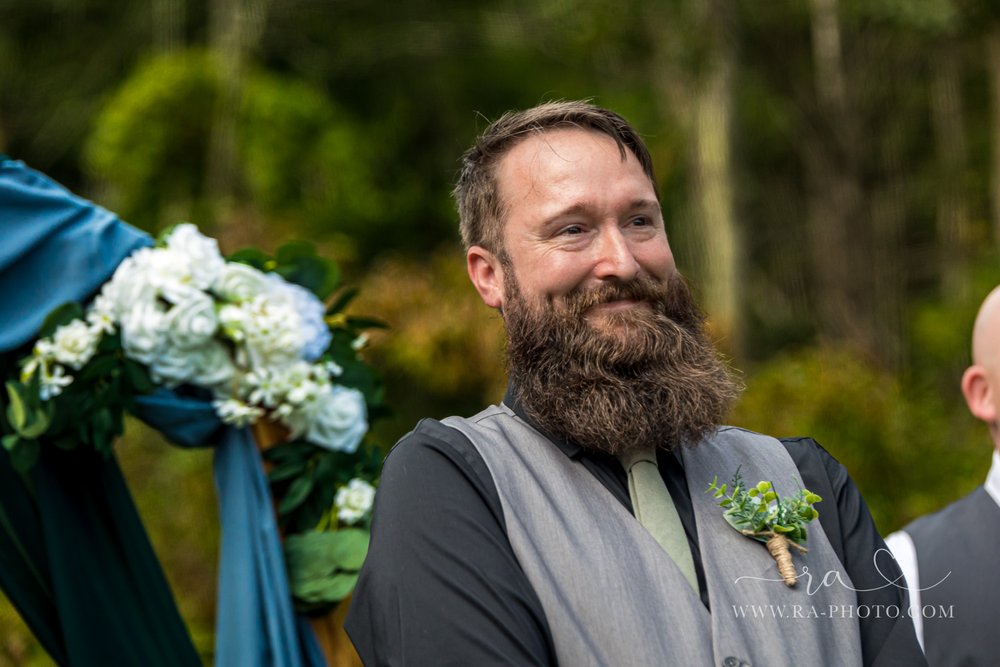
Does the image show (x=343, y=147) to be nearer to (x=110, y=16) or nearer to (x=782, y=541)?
(x=110, y=16)

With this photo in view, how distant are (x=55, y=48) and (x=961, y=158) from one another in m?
9.39

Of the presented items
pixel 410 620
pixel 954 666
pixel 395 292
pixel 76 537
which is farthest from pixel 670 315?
pixel 395 292

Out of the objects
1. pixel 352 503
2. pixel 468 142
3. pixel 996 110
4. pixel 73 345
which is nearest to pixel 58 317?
pixel 73 345

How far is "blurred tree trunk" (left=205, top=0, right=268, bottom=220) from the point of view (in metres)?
9.87

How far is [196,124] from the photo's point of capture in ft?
32.5

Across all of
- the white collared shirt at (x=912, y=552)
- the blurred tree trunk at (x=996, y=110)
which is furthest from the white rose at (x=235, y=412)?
the blurred tree trunk at (x=996, y=110)

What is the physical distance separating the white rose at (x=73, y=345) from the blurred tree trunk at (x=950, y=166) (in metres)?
10.3

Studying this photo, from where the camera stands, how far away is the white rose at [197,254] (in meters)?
3.18

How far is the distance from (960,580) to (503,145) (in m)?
1.67

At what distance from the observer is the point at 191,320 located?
312cm

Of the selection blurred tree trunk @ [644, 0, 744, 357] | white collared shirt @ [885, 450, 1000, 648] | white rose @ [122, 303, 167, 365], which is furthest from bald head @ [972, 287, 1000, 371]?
blurred tree trunk @ [644, 0, 744, 357]

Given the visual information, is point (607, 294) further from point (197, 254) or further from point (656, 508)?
point (197, 254)

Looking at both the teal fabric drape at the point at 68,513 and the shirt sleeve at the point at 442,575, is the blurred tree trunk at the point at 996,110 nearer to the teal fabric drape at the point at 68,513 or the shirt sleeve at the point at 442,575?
the teal fabric drape at the point at 68,513

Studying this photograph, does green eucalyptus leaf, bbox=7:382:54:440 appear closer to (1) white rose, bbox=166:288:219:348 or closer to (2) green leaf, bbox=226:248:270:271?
(1) white rose, bbox=166:288:219:348
